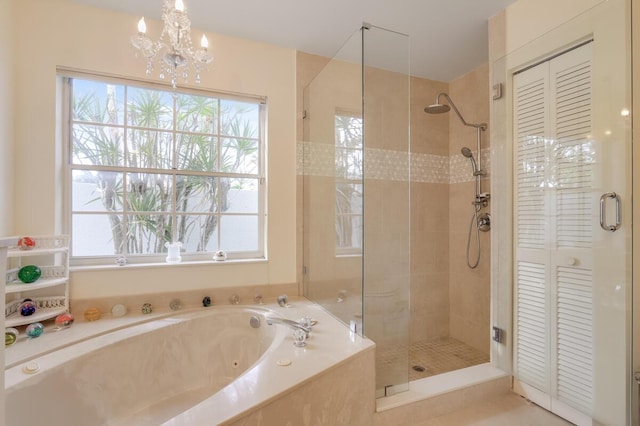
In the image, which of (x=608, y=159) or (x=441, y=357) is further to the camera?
(x=441, y=357)

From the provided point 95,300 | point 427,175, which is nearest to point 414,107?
point 427,175

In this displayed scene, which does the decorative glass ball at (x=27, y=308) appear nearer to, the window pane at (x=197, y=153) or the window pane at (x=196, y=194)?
the window pane at (x=196, y=194)

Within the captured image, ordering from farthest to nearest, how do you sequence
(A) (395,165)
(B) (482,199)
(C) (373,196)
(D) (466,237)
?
(D) (466,237)
(B) (482,199)
(A) (395,165)
(C) (373,196)

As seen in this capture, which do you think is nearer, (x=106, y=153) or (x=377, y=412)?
(x=377, y=412)

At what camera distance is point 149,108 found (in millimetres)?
2227

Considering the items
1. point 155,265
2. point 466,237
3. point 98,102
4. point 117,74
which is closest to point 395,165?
point 466,237

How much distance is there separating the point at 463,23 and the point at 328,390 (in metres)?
2.46

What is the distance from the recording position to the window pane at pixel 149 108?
2184mm

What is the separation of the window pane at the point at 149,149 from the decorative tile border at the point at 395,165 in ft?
3.23

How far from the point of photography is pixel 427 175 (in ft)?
9.80

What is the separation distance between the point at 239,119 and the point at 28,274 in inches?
65.5

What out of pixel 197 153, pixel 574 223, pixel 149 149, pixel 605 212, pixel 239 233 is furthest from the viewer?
pixel 239 233

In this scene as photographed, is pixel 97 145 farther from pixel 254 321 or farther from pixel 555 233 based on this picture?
pixel 555 233

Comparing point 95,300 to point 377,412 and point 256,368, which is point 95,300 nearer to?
point 256,368
